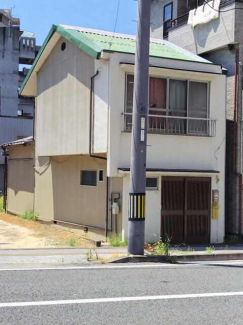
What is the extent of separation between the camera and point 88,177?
703 inches

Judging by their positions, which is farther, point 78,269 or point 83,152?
point 83,152

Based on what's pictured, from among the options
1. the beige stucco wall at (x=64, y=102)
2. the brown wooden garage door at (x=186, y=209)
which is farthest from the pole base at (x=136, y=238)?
the beige stucco wall at (x=64, y=102)

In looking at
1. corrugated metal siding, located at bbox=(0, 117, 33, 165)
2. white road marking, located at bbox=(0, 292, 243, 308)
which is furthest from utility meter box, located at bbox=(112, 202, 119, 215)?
corrugated metal siding, located at bbox=(0, 117, 33, 165)

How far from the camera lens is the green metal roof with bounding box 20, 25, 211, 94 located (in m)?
15.5

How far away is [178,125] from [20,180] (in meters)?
10.8

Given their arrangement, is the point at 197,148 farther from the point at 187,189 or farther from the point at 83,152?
the point at 83,152

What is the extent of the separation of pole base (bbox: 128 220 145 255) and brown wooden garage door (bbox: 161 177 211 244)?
3.65 metres

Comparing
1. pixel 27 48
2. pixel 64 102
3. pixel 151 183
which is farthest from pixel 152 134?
pixel 27 48

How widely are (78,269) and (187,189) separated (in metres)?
6.78

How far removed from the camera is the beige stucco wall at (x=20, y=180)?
2297cm

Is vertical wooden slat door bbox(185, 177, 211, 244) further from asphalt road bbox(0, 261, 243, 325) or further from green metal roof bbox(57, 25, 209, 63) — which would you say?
asphalt road bbox(0, 261, 243, 325)

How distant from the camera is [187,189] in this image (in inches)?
629

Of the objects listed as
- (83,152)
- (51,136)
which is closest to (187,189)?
(83,152)

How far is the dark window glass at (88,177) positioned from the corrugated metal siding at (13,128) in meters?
20.6
